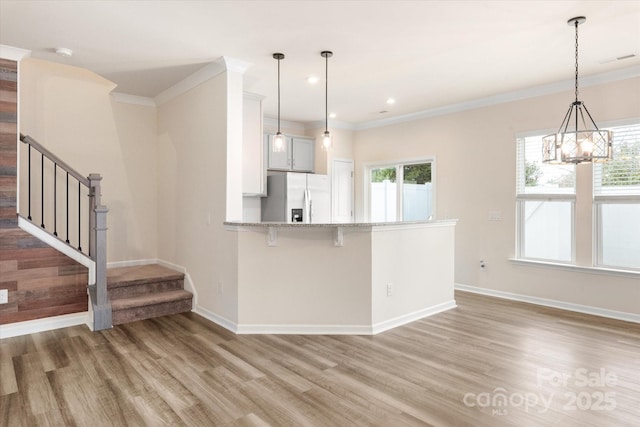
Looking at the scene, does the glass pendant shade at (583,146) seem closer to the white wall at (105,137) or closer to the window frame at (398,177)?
the window frame at (398,177)

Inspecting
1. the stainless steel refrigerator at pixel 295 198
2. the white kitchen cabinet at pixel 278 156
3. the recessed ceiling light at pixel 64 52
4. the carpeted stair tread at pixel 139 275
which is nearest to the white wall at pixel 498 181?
the stainless steel refrigerator at pixel 295 198

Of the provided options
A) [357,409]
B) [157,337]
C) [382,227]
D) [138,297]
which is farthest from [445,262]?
[138,297]

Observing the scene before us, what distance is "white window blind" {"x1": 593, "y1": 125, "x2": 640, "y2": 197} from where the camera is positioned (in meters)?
4.41

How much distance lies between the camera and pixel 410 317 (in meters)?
4.38

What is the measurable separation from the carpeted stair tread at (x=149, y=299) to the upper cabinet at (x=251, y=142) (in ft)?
5.03

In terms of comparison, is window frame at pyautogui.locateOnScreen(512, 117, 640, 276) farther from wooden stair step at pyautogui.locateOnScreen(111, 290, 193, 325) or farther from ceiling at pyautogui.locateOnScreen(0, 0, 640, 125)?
wooden stair step at pyautogui.locateOnScreen(111, 290, 193, 325)

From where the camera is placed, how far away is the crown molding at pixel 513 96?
4.50 meters

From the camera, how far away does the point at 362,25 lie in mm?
3383

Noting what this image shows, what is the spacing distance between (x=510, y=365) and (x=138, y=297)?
3949 millimetres

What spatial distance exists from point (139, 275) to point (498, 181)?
498 centimetres

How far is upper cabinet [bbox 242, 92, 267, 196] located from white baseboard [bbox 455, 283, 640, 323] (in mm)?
3469

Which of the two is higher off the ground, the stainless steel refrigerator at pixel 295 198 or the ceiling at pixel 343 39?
the ceiling at pixel 343 39

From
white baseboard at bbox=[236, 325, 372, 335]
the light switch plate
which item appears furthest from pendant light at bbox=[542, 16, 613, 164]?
the light switch plate

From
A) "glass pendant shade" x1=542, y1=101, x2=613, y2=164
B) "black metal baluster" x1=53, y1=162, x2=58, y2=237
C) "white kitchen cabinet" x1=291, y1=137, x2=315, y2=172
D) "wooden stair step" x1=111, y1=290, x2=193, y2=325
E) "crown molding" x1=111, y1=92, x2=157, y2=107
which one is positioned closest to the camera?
"glass pendant shade" x1=542, y1=101, x2=613, y2=164
